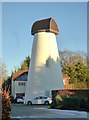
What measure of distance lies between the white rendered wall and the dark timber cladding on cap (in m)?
1.01

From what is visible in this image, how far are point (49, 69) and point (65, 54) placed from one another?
19.4 m

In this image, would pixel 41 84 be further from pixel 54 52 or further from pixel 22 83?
pixel 22 83

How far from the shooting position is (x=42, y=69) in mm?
47594

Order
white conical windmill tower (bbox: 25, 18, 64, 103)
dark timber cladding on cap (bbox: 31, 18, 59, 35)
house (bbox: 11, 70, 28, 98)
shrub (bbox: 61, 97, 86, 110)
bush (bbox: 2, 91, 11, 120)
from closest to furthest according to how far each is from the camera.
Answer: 1. bush (bbox: 2, 91, 11, 120)
2. shrub (bbox: 61, 97, 86, 110)
3. white conical windmill tower (bbox: 25, 18, 64, 103)
4. dark timber cladding on cap (bbox: 31, 18, 59, 35)
5. house (bbox: 11, 70, 28, 98)

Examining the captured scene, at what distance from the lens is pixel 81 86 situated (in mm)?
53594

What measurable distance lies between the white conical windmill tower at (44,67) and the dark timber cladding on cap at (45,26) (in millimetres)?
17

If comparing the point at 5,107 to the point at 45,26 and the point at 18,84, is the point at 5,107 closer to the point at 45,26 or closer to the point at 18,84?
the point at 45,26

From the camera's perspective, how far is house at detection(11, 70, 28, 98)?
68938 mm

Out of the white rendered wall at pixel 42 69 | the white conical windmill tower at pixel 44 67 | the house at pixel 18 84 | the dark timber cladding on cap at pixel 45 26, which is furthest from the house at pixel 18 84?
the dark timber cladding on cap at pixel 45 26

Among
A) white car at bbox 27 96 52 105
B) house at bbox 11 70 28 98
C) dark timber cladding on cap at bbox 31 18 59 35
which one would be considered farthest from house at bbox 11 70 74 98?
dark timber cladding on cap at bbox 31 18 59 35

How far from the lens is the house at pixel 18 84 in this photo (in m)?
68.9

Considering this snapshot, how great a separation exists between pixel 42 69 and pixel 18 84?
23.3 meters

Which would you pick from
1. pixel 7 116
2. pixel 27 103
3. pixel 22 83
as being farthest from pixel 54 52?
pixel 7 116

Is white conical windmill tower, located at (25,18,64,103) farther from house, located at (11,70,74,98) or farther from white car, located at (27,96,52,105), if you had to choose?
house, located at (11,70,74,98)
